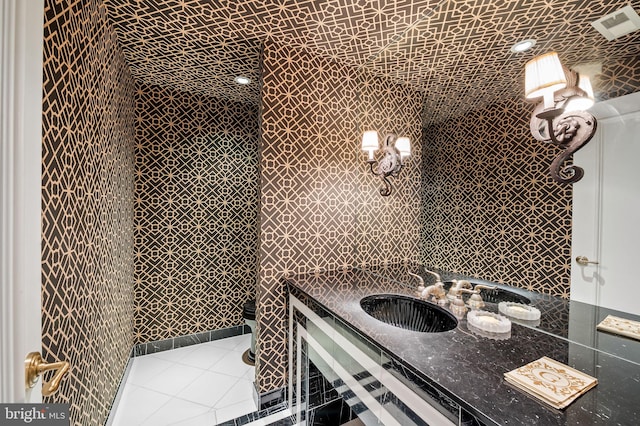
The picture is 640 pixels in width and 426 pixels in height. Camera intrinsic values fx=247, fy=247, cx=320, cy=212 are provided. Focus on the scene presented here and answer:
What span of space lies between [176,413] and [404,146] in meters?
2.49

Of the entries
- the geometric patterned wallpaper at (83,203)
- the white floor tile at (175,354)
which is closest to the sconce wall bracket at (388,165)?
the geometric patterned wallpaper at (83,203)

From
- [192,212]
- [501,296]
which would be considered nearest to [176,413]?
[192,212]

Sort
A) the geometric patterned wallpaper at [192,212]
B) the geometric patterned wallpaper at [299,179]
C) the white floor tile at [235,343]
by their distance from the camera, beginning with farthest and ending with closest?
the white floor tile at [235,343]
the geometric patterned wallpaper at [192,212]
the geometric patterned wallpaper at [299,179]

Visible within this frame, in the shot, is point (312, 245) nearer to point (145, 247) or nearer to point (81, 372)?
point (81, 372)

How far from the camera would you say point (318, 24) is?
5.12 ft

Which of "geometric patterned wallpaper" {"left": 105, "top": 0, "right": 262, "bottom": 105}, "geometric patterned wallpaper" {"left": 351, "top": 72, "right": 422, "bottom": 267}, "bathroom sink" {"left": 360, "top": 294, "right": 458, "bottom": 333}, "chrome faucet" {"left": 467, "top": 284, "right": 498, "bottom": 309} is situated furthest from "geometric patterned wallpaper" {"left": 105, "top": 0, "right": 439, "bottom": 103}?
"bathroom sink" {"left": 360, "top": 294, "right": 458, "bottom": 333}

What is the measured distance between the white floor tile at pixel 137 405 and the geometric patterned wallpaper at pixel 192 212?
0.64 metres

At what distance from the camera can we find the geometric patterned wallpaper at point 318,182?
176 centimetres

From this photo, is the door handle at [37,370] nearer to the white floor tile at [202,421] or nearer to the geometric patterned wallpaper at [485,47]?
the white floor tile at [202,421]

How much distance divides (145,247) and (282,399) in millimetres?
1898

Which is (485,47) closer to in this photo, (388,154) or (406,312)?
(388,154)

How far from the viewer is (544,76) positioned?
102cm

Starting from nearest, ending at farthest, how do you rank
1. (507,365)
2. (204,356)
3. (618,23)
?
(507,365), (618,23), (204,356)

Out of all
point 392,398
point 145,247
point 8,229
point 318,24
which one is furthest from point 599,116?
point 145,247
